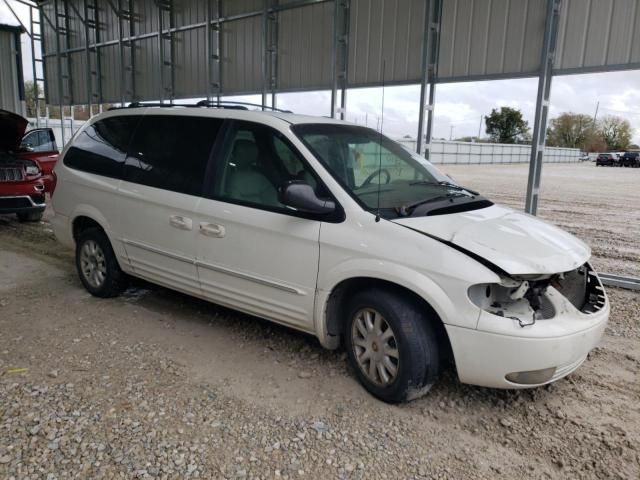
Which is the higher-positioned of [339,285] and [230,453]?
[339,285]

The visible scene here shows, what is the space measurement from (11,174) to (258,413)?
23.2 ft

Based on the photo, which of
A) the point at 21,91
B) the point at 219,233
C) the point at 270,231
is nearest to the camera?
the point at 270,231

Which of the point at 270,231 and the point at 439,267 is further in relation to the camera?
the point at 270,231

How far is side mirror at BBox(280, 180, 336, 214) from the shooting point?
3.10 m

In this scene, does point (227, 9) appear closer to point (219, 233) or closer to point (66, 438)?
point (219, 233)

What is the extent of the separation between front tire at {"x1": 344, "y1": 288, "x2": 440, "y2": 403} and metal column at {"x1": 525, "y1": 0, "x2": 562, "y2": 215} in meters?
4.00

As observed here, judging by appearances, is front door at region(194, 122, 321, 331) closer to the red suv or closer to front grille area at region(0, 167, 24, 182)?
the red suv

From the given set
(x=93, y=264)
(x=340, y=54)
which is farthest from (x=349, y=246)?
(x=340, y=54)

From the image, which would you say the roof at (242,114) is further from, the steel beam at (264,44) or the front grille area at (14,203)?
the steel beam at (264,44)

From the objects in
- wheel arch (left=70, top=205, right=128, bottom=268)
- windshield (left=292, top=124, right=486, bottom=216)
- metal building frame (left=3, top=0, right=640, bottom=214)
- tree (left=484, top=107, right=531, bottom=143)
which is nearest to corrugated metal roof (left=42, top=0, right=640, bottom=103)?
metal building frame (left=3, top=0, right=640, bottom=214)

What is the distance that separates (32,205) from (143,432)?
6.79 m

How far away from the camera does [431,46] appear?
7043mm

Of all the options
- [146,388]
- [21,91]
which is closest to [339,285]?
[146,388]

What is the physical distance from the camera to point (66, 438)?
267cm
